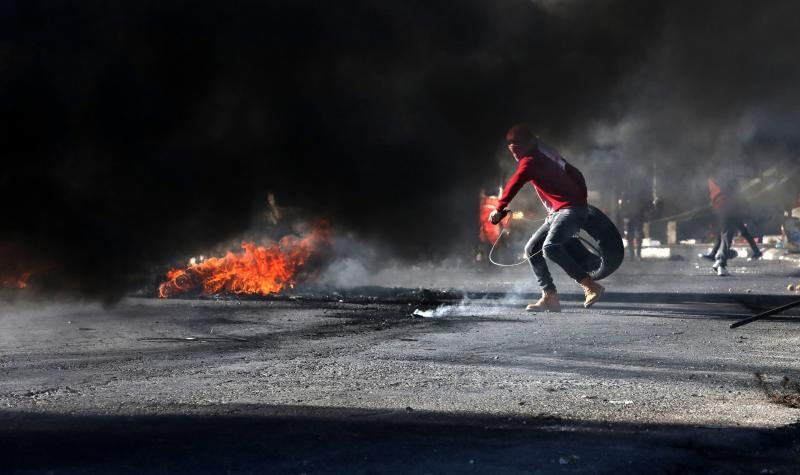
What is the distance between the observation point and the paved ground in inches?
171

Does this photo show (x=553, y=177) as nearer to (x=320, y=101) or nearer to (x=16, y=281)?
(x=320, y=101)

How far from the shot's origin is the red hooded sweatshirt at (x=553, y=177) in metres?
9.77

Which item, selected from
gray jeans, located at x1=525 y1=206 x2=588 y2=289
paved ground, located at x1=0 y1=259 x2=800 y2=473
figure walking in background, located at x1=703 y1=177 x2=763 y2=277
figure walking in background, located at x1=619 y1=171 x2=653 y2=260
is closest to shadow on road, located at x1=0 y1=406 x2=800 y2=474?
paved ground, located at x1=0 y1=259 x2=800 y2=473

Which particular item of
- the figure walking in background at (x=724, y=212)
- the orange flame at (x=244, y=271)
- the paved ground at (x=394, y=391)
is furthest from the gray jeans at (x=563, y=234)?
the figure walking in background at (x=724, y=212)

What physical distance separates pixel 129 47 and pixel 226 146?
1.62 meters

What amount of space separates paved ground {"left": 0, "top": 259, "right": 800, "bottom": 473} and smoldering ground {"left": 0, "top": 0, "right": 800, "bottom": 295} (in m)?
1.22

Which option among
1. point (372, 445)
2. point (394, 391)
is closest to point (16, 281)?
point (394, 391)

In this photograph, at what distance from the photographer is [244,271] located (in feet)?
49.5

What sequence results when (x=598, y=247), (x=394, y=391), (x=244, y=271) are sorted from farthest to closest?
(x=244, y=271) → (x=598, y=247) → (x=394, y=391)

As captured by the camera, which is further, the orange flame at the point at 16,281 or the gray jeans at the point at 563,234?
the gray jeans at the point at 563,234

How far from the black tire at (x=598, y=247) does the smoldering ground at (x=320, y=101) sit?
228 centimetres

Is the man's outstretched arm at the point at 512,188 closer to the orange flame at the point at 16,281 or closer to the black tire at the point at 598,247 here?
the black tire at the point at 598,247

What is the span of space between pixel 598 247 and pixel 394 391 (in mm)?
4652

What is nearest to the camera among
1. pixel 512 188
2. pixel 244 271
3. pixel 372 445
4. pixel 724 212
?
pixel 372 445
